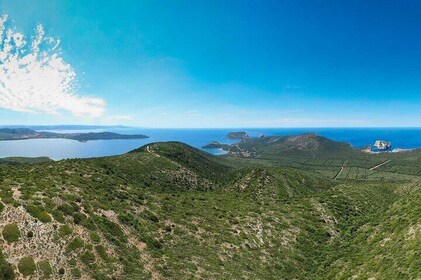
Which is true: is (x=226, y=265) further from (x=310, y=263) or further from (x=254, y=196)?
(x=254, y=196)

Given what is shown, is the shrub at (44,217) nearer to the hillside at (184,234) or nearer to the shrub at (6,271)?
the hillside at (184,234)

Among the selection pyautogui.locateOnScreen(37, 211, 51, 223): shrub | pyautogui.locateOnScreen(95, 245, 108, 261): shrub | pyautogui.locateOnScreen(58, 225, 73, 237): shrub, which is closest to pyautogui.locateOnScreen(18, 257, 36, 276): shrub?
pyautogui.locateOnScreen(58, 225, 73, 237): shrub

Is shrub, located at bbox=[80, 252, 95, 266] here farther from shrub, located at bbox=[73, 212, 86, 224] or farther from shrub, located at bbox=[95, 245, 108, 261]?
shrub, located at bbox=[73, 212, 86, 224]

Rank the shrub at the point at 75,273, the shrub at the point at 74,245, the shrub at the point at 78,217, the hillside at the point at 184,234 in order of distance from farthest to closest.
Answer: the shrub at the point at 78,217, the shrub at the point at 74,245, the hillside at the point at 184,234, the shrub at the point at 75,273

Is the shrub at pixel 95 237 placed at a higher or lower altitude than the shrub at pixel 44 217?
lower

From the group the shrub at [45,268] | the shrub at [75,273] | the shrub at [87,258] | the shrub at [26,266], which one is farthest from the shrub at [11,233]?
the shrub at [87,258]

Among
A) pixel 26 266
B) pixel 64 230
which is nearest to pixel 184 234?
pixel 64 230

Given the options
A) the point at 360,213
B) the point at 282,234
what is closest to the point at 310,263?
the point at 282,234
